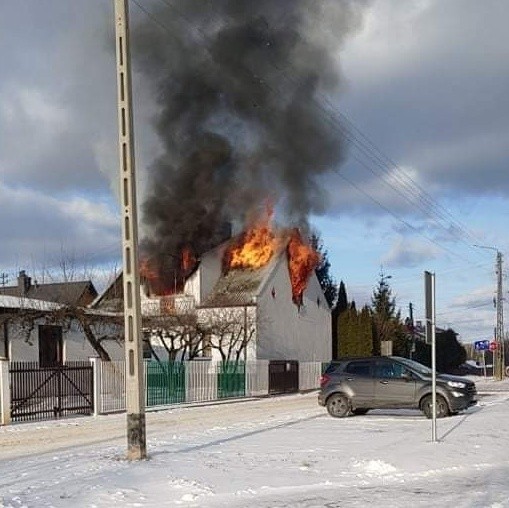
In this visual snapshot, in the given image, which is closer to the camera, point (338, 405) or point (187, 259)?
point (338, 405)

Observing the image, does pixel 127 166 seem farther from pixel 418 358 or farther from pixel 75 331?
pixel 418 358

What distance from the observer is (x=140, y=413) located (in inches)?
448

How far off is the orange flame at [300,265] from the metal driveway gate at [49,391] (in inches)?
978

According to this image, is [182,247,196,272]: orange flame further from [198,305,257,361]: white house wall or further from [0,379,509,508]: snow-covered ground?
[0,379,509,508]: snow-covered ground

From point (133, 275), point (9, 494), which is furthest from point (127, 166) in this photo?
point (9, 494)

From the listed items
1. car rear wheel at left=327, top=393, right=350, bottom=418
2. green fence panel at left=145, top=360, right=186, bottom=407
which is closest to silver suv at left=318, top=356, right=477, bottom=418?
car rear wheel at left=327, top=393, right=350, bottom=418

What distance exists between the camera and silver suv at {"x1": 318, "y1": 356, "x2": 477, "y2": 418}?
64.3 feet

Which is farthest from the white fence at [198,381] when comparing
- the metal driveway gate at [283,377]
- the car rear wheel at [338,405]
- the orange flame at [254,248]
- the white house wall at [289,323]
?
the orange flame at [254,248]

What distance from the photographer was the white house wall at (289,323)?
1778 inches

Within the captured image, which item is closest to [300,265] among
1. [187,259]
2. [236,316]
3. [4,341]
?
[187,259]

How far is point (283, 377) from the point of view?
38250 mm

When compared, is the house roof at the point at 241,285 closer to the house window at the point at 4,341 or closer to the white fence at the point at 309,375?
the white fence at the point at 309,375

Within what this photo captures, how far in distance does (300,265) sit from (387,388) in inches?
1135

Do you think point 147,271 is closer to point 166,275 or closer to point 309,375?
point 166,275
